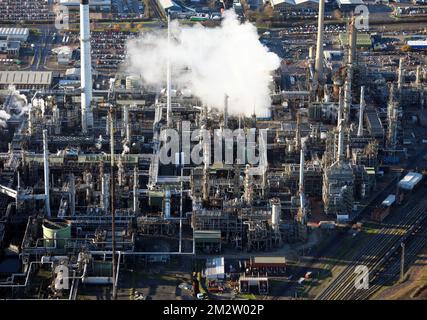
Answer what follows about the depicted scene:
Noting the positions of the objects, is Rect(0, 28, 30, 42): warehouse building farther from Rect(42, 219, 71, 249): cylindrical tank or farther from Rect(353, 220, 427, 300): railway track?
Rect(353, 220, 427, 300): railway track

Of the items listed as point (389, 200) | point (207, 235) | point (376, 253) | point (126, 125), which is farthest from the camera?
point (126, 125)

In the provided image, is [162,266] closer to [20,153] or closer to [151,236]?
[151,236]

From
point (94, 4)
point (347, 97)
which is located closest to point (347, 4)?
point (94, 4)

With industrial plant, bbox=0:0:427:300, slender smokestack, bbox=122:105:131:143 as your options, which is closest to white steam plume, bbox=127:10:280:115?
industrial plant, bbox=0:0:427:300

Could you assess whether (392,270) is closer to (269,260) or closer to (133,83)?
(269,260)

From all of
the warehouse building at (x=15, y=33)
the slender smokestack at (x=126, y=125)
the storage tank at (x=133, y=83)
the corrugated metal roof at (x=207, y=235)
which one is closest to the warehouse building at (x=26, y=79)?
the storage tank at (x=133, y=83)

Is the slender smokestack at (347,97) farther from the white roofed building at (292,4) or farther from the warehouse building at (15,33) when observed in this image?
the warehouse building at (15,33)
